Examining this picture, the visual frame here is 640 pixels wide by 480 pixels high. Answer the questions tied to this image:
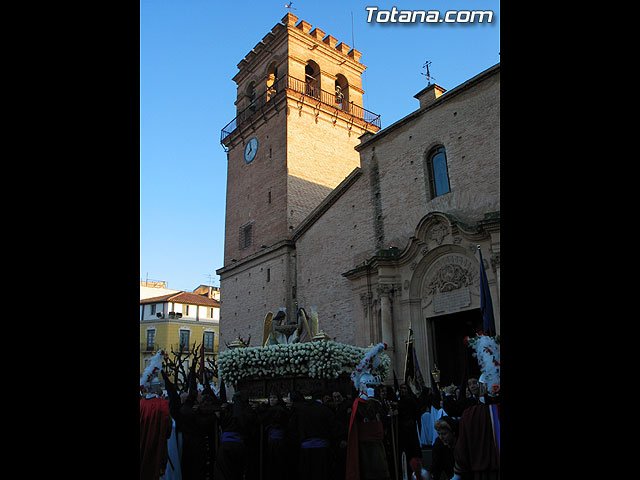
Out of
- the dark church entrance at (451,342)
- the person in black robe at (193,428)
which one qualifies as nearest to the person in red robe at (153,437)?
the person in black robe at (193,428)

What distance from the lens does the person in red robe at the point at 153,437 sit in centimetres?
636

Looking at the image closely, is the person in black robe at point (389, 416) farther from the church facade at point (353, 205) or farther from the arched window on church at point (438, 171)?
the arched window on church at point (438, 171)

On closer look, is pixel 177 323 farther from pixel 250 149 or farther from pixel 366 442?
pixel 366 442

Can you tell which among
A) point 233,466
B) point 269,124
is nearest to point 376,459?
point 233,466

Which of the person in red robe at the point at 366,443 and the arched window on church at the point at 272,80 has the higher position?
the arched window on church at the point at 272,80

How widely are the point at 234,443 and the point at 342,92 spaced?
24119 millimetres

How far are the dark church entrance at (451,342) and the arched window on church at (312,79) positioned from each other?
1497cm

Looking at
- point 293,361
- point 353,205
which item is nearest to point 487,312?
point 293,361

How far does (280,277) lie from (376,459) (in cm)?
1530

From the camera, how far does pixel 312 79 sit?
2731 cm

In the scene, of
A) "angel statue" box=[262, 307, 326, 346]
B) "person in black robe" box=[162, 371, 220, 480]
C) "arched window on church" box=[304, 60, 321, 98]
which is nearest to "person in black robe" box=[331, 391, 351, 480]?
"person in black robe" box=[162, 371, 220, 480]

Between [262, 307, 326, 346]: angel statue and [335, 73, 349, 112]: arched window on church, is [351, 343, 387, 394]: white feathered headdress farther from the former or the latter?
[335, 73, 349, 112]: arched window on church

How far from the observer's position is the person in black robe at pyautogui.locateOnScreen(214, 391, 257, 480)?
7230 mm
